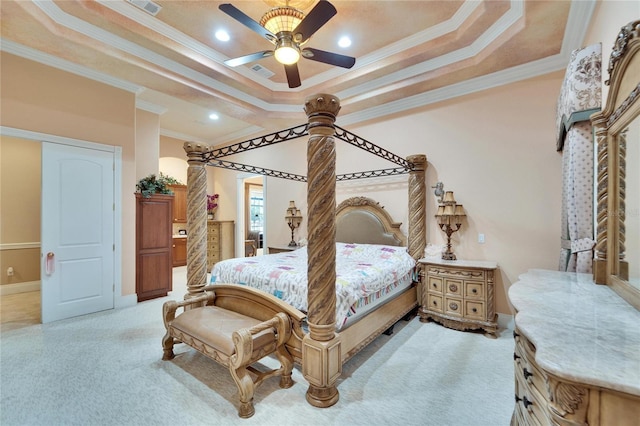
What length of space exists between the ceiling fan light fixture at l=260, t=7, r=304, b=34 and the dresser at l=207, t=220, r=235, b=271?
5.24 metres

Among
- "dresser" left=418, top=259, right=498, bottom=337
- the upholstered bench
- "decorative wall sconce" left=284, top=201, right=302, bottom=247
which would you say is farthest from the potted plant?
"dresser" left=418, top=259, right=498, bottom=337

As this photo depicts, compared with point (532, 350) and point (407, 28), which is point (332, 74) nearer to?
point (407, 28)

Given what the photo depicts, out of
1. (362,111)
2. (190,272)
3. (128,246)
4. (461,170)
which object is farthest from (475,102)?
(128,246)

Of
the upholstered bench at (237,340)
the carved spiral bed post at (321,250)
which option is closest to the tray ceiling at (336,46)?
the carved spiral bed post at (321,250)

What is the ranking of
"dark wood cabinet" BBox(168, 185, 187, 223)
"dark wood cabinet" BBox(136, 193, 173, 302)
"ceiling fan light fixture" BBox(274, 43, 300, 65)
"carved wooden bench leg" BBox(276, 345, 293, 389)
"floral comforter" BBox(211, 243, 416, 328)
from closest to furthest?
"carved wooden bench leg" BBox(276, 345, 293, 389) < "floral comforter" BBox(211, 243, 416, 328) < "ceiling fan light fixture" BBox(274, 43, 300, 65) < "dark wood cabinet" BBox(136, 193, 173, 302) < "dark wood cabinet" BBox(168, 185, 187, 223)

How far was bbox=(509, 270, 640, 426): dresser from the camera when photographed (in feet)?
2.43

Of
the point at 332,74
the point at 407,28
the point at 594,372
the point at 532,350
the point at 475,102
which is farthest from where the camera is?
the point at 332,74

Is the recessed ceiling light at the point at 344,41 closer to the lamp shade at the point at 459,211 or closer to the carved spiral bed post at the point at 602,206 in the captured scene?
the lamp shade at the point at 459,211

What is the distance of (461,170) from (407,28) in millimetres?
1935

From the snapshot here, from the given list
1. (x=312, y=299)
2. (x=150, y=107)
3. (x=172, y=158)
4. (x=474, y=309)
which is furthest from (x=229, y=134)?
(x=474, y=309)

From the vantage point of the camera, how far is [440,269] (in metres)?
3.40

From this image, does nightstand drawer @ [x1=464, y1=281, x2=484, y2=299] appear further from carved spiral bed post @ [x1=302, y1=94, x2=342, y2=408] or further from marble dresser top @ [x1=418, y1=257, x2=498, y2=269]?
carved spiral bed post @ [x1=302, y1=94, x2=342, y2=408]

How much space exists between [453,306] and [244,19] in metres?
3.77

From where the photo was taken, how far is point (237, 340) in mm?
1937
